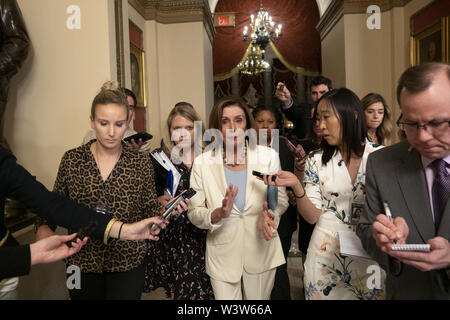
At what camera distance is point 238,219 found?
81.0 inches

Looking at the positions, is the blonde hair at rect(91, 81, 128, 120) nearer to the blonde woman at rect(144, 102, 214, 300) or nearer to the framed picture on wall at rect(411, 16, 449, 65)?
the blonde woman at rect(144, 102, 214, 300)

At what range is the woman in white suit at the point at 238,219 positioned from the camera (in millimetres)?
2010

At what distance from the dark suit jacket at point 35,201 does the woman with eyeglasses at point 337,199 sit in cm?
90

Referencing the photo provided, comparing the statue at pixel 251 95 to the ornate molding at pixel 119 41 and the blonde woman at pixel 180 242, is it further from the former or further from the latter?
the blonde woman at pixel 180 242

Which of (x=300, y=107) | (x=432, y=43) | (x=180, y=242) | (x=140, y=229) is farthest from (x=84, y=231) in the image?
(x=432, y=43)

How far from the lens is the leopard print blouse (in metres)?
1.80

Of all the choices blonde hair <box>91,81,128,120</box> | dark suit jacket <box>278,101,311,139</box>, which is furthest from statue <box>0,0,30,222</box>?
dark suit jacket <box>278,101,311,139</box>

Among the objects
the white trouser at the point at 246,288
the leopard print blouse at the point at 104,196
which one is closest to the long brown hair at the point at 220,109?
the leopard print blouse at the point at 104,196

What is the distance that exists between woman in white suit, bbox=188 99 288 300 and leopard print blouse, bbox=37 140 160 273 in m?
0.37

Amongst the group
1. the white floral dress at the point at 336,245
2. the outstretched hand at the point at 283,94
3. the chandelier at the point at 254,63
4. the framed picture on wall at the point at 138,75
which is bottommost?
the white floral dress at the point at 336,245

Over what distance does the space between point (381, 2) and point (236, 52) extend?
4494 millimetres

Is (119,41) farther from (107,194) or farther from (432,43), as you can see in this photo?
(432,43)

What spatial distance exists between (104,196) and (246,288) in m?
0.95

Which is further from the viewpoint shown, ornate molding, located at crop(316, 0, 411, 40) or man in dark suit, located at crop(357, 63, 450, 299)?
ornate molding, located at crop(316, 0, 411, 40)
